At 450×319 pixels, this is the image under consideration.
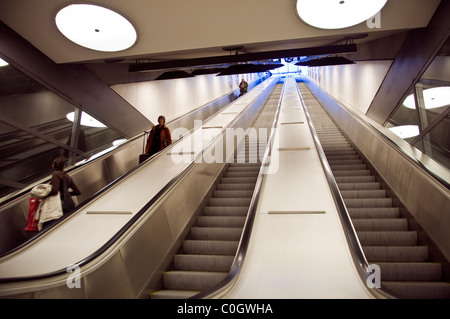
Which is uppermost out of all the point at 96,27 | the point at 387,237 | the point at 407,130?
the point at 96,27

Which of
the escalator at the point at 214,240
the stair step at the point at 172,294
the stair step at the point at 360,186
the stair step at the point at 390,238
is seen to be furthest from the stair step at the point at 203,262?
the stair step at the point at 360,186

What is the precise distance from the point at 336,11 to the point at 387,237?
4.55 metres

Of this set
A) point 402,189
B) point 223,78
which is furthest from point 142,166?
point 223,78

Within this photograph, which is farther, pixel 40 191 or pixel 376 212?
pixel 376 212

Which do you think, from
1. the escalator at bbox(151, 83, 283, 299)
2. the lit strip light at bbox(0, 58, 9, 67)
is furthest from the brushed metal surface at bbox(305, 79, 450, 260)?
the lit strip light at bbox(0, 58, 9, 67)

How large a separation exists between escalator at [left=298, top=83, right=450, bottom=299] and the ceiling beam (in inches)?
127

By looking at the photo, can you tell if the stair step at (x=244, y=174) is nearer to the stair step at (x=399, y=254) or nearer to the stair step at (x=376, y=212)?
the stair step at (x=376, y=212)

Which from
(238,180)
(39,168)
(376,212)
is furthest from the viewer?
(39,168)

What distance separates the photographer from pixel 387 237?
3541mm

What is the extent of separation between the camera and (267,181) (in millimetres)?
4465

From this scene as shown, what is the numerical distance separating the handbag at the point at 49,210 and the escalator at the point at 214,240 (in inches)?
65.8

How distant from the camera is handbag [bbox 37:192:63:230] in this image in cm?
360

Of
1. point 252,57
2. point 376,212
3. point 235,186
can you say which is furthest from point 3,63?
point 376,212

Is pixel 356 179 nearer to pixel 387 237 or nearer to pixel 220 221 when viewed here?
pixel 387 237
